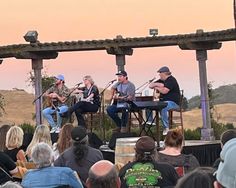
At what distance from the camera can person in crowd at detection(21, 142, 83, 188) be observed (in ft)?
15.1

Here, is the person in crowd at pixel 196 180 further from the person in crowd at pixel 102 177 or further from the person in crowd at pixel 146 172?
the person in crowd at pixel 146 172

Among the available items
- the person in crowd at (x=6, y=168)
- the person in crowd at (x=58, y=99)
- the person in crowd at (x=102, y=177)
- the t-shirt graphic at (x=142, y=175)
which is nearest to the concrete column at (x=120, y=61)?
the person in crowd at (x=58, y=99)

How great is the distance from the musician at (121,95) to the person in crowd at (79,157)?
A: 15.5ft

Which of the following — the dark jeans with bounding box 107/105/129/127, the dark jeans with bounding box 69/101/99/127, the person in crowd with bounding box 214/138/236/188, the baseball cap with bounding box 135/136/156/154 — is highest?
the dark jeans with bounding box 69/101/99/127

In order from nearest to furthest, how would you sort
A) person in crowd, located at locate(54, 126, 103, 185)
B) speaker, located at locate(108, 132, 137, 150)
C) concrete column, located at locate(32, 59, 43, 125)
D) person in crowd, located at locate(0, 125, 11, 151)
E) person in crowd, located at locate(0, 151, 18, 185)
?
person in crowd, located at locate(0, 151, 18, 185) < person in crowd, located at locate(54, 126, 103, 185) < person in crowd, located at locate(0, 125, 11, 151) < speaker, located at locate(108, 132, 137, 150) < concrete column, located at locate(32, 59, 43, 125)

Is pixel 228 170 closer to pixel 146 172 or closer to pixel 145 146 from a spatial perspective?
pixel 146 172

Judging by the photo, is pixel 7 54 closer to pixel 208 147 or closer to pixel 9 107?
pixel 208 147

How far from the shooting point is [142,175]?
4574 millimetres

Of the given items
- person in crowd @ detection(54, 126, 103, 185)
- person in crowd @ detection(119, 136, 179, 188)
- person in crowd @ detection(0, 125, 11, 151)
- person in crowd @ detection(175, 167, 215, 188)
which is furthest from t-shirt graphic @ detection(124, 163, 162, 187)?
person in crowd @ detection(0, 125, 11, 151)

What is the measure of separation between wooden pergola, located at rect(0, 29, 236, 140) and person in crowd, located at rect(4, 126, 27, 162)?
22.4 feet

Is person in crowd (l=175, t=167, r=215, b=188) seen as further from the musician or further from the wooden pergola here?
the wooden pergola

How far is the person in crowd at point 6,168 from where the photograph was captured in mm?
5531

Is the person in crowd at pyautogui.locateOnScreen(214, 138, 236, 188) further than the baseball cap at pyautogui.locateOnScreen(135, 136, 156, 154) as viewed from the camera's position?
No

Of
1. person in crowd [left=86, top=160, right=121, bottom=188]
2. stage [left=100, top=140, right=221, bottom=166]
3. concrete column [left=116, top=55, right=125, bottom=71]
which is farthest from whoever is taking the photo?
concrete column [left=116, top=55, right=125, bottom=71]
